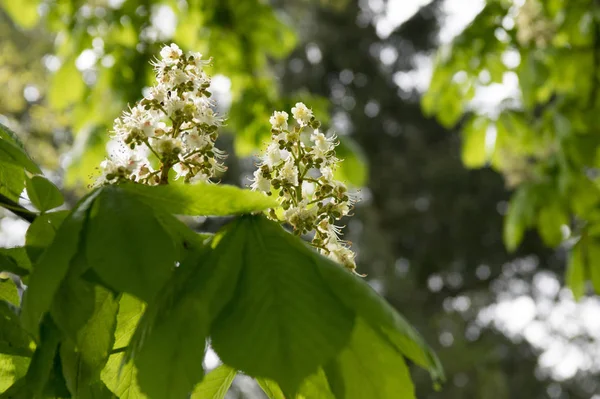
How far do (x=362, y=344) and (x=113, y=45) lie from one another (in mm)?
3325

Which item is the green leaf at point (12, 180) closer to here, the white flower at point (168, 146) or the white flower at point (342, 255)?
the white flower at point (168, 146)

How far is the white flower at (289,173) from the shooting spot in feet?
3.35

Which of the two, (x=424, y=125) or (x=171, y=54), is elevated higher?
(x=424, y=125)

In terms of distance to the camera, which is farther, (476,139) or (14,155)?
(476,139)

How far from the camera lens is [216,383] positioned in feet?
2.91

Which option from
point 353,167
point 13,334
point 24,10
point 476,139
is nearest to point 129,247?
point 13,334

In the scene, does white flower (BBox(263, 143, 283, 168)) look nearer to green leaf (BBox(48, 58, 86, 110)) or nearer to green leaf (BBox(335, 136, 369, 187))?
green leaf (BBox(335, 136, 369, 187))

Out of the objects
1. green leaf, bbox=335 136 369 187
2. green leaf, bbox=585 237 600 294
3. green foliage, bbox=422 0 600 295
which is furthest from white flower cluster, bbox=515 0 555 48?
green leaf, bbox=585 237 600 294

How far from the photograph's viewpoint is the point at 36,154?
303 inches

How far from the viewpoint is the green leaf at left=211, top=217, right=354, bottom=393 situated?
1.99ft

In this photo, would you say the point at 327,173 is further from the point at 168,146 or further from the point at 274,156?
the point at 168,146

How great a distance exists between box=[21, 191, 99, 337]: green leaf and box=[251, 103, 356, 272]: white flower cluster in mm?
353

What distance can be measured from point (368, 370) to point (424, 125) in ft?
47.9

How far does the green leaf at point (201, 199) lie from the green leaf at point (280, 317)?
0.16ft
